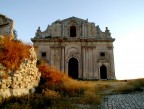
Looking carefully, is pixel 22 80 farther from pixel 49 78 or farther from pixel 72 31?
pixel 72 31

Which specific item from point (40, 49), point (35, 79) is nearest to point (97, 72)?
point (40, 49)

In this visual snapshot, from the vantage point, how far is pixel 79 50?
3044cm

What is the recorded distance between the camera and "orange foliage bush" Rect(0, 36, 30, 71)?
9630 millimetres

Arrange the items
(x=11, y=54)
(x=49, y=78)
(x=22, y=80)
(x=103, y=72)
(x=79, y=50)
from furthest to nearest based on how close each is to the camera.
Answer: (x=79, y=50)
(x=103, y=72)
(x=49, y=78)
(x=22, y=80)
(x=11, y=54)

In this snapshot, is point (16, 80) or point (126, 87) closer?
point (16, 80)

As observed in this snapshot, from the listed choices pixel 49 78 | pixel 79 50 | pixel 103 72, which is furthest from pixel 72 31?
pixel 49 78

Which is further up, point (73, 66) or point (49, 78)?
point (73, 66)

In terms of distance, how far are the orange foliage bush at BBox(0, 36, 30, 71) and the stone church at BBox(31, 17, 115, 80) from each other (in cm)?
1847

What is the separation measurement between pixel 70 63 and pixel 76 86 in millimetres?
17121

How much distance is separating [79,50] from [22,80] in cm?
2017

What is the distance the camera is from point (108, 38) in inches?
1195

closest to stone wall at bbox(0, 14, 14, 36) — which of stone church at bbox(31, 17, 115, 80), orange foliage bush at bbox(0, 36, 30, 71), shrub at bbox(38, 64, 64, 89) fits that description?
orange foliage bush at bbox(0, 36, 30, 71)

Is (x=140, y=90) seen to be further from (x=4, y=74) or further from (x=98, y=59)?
(x=98, y=59)

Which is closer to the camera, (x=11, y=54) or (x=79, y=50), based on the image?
(x=11, y=54)
